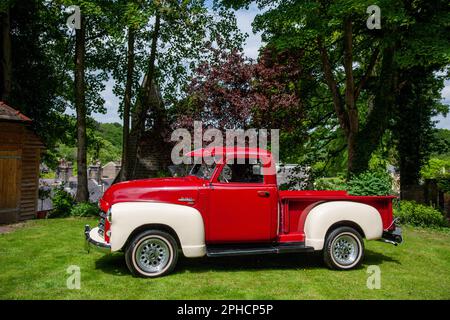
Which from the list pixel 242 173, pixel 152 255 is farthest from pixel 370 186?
pixel 152 255

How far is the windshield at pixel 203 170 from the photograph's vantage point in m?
7.27

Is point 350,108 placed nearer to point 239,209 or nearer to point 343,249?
point 343,249

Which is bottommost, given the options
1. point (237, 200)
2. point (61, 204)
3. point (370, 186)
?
point (61, 204)

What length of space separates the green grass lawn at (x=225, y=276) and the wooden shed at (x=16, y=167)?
13.1ft

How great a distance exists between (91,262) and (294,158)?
48.8ft

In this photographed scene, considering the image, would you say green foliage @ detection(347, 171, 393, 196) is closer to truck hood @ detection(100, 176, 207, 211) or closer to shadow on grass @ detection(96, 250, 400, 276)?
shadow on grass @ detection(96, 250, 400, 276)

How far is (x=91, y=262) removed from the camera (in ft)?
25.1

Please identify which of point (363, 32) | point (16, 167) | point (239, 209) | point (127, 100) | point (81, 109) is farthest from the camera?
point (127, 100)

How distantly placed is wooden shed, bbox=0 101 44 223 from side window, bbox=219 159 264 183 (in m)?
9.20

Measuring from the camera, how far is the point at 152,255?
6.63 metres

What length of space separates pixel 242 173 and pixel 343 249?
8.04ft

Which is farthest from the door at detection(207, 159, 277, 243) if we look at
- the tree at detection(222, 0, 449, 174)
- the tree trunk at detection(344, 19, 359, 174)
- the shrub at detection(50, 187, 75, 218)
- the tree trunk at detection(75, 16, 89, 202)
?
the tree trunk at detection(75, 16, 89, 202)

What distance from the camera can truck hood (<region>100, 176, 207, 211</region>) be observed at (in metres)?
6.68

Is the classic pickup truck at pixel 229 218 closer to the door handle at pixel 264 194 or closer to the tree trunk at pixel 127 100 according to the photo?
the door handle at pixel 264 194
